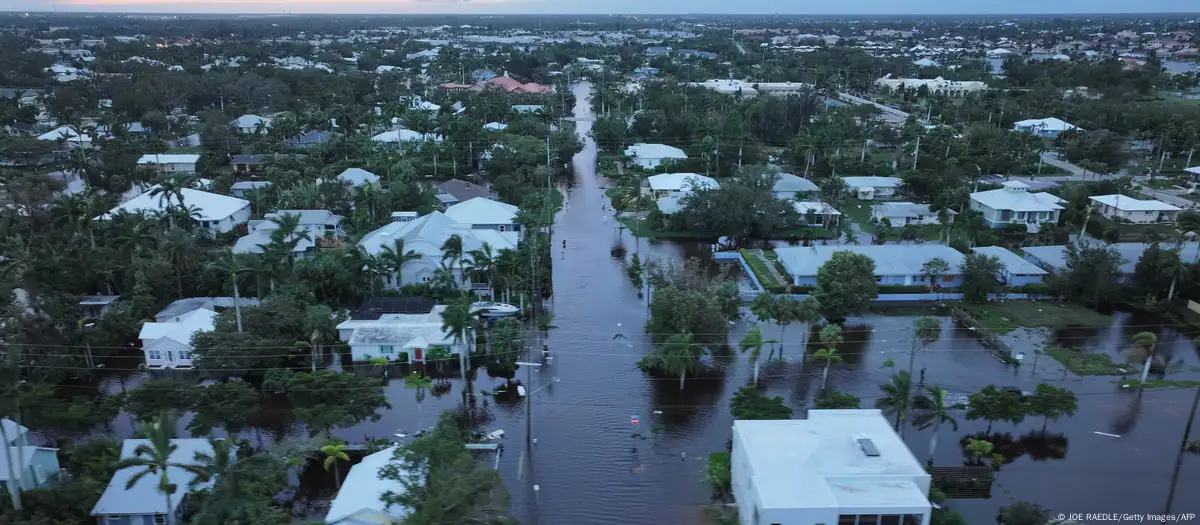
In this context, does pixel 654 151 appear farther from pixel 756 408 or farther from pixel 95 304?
pixel 756 408

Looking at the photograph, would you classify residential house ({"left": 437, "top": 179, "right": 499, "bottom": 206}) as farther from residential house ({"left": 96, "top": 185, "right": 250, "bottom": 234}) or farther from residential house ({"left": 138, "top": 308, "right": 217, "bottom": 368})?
residential house ({"left": 138, "top": 308, "right": 217, "bottom": 368})

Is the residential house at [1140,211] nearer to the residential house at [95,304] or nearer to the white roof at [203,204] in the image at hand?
the white roof at [203,204]

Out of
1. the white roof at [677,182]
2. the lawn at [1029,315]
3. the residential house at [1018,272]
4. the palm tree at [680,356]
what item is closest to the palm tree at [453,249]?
the palm tree at [680,356]

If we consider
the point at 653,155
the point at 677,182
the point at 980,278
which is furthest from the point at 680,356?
the point at 653,155

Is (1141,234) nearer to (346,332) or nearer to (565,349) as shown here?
(565,349)

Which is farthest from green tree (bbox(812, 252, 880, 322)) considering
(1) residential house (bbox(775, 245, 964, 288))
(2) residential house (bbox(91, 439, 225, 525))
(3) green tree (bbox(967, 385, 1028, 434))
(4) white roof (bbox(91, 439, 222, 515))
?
(2) residential house (bbox(91, 439, 225, 525))
